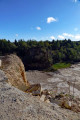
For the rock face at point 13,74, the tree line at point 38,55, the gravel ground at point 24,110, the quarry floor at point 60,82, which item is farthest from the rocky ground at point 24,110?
the tree line at point 38,55

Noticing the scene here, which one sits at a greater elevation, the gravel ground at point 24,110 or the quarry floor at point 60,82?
the gravel ground at point 24,110

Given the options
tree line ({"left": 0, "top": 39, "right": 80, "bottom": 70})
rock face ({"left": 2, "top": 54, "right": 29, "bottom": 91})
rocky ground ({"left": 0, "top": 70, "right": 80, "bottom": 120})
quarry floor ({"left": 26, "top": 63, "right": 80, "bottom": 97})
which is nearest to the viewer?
rocky ground ({"left": 0, "top": 70, "right": 80, "bottom": 120})

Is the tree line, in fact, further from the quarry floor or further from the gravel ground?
the gravel ground

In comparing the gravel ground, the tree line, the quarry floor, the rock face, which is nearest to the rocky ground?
the gravel ground

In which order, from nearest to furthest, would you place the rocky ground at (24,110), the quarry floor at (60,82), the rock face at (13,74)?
the rocky ground at (24,110)
the rock face at (13,74)
the quarry floor at (60,82)

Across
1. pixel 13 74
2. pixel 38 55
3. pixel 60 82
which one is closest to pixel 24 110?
pixel 13 74

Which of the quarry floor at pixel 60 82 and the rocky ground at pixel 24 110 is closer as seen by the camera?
the rocky ground at pixel 24 110

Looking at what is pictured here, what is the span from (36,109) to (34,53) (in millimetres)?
41773

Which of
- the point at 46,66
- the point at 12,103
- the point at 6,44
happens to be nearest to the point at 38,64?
the point at 46,66

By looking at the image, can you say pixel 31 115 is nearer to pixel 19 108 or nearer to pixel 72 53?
pixel 19 108

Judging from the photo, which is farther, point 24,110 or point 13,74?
point 13,74

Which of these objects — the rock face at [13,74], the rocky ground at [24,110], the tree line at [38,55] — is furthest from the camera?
the tree line at [38,55]

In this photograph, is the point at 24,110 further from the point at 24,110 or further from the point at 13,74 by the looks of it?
the point at 13,74

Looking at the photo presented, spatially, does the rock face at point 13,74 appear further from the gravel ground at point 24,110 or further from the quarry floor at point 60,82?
the quarry floor at point 60,82
